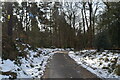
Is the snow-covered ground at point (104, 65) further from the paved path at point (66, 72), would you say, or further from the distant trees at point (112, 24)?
the distant trees at point (112, 24)

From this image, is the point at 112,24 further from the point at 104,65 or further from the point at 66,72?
the point at 66,72

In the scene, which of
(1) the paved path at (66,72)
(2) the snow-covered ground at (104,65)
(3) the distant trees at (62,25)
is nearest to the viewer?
(1) the paved path at (66,72)

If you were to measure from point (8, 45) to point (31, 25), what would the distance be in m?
33.5

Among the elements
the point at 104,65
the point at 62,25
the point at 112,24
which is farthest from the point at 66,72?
the point at 62,25

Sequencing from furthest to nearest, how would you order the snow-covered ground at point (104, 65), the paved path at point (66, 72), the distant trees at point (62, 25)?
the distant trees at point (62, 25) → the snow-covered ground at point (104, 65) → the paved path at point (66, 72)

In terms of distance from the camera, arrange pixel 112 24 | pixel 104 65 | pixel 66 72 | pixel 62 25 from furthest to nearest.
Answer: pixel 62 25
pixel 112 24
pixel 104 65
pixel 66 72

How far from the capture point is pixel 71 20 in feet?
182

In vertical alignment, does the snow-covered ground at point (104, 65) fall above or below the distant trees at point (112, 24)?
below

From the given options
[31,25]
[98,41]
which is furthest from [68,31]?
[98,41]

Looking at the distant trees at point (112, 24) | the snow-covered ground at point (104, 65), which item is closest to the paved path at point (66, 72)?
the snow-covered ground at point (104, 65)

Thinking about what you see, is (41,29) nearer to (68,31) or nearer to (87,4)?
(68,31)

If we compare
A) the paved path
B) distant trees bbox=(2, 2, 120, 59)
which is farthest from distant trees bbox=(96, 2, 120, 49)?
the paved path

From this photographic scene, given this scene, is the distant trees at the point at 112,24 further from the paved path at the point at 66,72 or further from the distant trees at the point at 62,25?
the paved path at the point at 66,72

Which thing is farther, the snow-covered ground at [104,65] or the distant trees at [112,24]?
the distant trees at [112,24]
